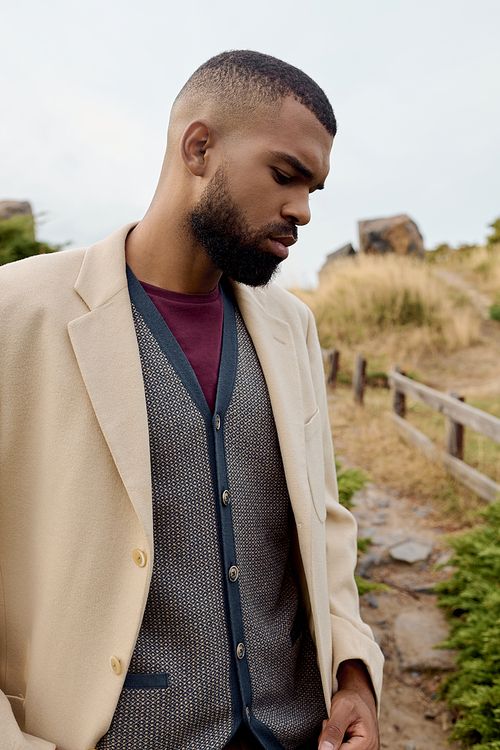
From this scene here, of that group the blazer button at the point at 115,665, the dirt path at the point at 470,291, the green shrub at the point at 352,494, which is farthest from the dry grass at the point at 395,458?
the dirt path at the point at 470,291

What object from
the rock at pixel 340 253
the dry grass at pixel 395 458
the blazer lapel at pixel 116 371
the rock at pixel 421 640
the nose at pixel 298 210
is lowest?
the dry grass at pixel 395 458

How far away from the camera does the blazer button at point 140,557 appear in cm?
131

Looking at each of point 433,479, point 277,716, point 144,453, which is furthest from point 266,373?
point 433,479

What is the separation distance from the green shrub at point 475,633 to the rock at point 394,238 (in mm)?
16743

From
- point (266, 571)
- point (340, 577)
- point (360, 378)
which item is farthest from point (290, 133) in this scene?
point (360, 378)

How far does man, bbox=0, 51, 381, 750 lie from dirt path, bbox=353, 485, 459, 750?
186 centimetres

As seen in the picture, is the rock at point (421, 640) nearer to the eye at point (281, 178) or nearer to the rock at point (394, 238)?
the eye at point (281, 178)

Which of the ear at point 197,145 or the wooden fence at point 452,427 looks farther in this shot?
the wooden fence at point 452,427

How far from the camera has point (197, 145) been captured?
162 centimetres

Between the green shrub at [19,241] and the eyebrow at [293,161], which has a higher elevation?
the eyebrow at [293,161]

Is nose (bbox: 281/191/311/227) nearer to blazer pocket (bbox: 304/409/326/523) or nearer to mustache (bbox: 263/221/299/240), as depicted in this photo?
mustache (bbox: 263/221/299/240)

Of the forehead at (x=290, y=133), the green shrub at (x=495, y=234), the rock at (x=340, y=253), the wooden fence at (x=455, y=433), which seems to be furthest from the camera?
the green shrub at (x=495, y=234)

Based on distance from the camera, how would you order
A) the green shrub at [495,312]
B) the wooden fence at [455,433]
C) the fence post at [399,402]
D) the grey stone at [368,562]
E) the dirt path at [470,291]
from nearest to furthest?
the grey stone at [368,562] < the wooden fence at [455,433] < the fence post at [399,402] < the green shrub at [495,312] < the dirt path at [470,291]

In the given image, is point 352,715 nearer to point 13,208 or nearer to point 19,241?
point 19,241
